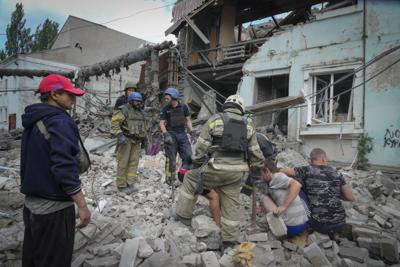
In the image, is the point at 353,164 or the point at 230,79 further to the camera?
the point at 230,79

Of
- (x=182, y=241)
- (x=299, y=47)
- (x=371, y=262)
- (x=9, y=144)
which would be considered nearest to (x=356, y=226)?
(x=371, y=262)

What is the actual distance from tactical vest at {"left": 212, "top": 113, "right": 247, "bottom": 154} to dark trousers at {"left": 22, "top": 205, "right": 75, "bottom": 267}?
191cm

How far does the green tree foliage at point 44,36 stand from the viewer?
33.7m

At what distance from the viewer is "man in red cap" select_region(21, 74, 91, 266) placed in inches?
82.0

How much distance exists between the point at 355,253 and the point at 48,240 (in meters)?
3.31

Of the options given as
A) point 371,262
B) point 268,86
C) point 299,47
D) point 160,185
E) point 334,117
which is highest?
point 299,47

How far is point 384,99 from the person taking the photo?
7469 mm

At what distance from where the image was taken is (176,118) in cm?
550

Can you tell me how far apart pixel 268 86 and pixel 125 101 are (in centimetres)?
602

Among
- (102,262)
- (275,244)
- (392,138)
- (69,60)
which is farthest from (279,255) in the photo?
(69,60)

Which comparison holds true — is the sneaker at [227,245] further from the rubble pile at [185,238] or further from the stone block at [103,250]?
the stone block at [103,250]

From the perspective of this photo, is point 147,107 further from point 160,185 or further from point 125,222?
point 125,222

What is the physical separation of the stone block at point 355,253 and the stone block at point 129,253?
2418 mm

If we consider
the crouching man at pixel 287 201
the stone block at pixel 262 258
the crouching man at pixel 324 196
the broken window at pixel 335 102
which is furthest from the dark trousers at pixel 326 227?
the broken window at pixel 335 102
